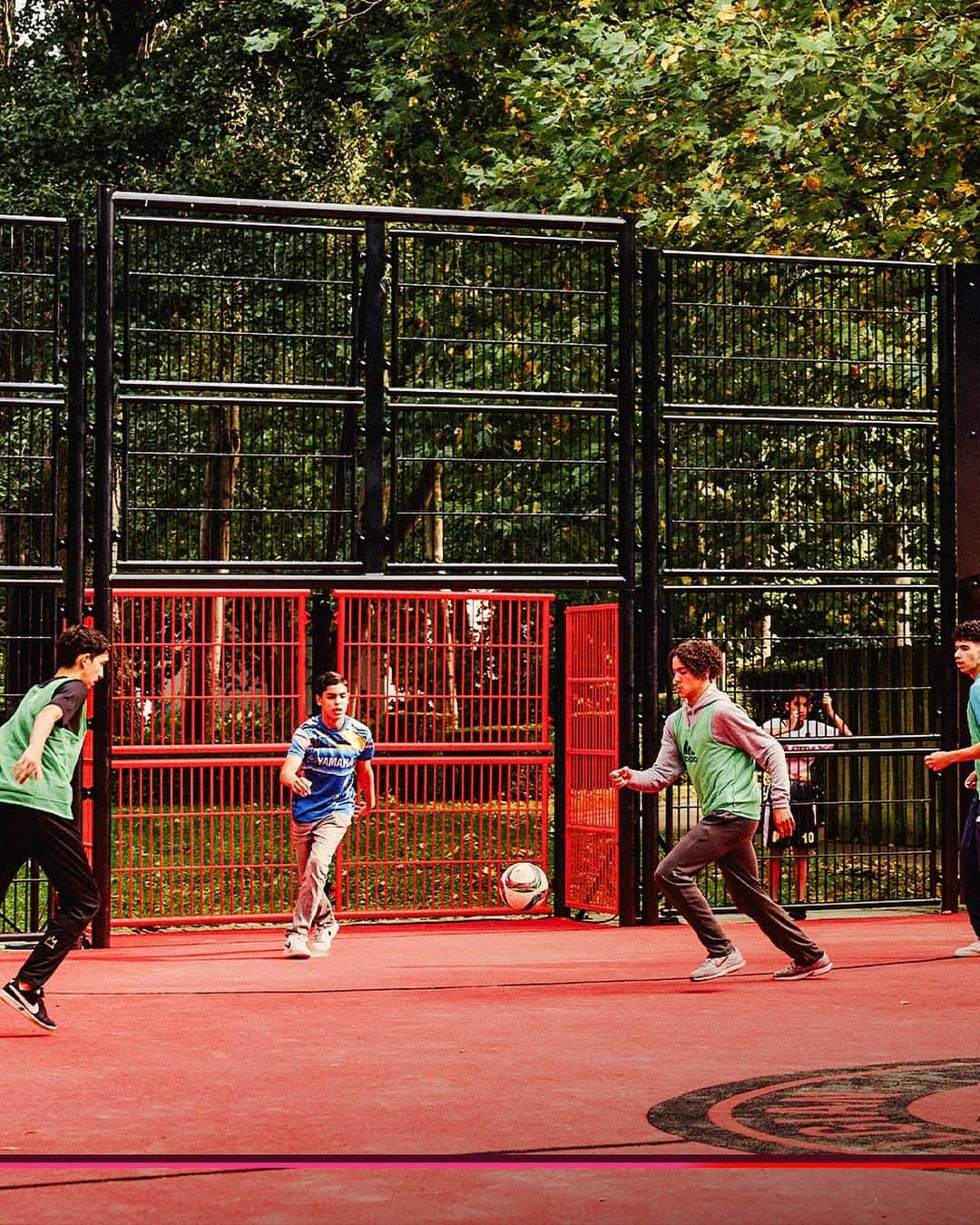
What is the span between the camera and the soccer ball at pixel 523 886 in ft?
46.6

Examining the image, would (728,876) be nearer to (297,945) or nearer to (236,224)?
(297,945)

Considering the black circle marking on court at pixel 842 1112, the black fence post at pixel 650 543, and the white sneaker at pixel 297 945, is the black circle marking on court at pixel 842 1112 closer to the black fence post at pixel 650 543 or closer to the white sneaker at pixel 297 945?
the white sneaker at pixel 297 945

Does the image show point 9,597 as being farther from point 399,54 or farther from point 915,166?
point 399,54

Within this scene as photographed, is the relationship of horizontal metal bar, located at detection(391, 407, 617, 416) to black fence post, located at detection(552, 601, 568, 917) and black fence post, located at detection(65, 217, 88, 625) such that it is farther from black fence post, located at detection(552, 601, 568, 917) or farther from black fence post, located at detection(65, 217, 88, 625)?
black fence post, located at detection(65, 217, 88, 625)

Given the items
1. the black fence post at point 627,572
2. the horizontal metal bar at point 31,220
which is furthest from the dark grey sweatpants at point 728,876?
the horizontal metal bar at point 31,220

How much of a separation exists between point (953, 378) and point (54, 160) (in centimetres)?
1523

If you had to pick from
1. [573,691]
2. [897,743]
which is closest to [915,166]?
[897,743]

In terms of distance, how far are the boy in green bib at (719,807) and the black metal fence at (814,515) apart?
8.84 feet

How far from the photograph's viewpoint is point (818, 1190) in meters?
6.03

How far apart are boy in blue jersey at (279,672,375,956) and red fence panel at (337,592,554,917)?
57.0 inches

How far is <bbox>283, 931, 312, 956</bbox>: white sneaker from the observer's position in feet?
40.8

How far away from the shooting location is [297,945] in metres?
12.4

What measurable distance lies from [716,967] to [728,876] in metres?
0.55

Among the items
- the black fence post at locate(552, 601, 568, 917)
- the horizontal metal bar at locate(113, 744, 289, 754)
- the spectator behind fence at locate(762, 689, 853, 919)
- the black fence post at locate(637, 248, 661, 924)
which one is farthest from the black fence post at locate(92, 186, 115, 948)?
→ the spectator behind fence at locate(762, 689, 853, 919)
